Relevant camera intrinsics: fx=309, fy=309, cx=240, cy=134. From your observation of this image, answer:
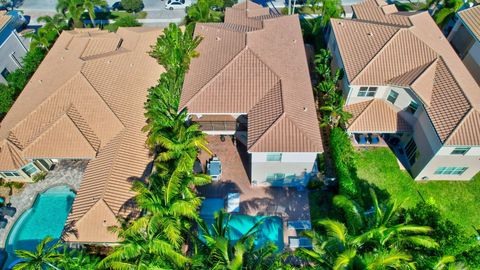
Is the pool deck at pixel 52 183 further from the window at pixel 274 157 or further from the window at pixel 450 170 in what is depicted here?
the window at pixel 450 170

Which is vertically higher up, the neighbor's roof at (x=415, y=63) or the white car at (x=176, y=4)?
the neighbor's roof at (x=415, y=63)

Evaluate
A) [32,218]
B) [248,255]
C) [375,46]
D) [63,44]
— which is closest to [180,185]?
[248,255]

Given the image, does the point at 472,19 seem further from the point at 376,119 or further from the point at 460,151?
the point at 460,151

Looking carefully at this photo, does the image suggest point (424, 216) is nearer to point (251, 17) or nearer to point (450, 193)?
point (450, 193)

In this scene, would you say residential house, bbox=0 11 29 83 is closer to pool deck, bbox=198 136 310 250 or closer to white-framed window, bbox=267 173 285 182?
pool deck, bbox=198 136 310 250

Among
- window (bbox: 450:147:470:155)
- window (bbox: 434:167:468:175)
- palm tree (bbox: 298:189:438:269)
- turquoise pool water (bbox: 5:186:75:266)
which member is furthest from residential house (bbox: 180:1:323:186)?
turquoise pool water (bbox: 5:186:75:266)

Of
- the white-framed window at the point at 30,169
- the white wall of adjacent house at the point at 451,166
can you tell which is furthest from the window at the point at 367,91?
the white-framed window at the point at 30,169
